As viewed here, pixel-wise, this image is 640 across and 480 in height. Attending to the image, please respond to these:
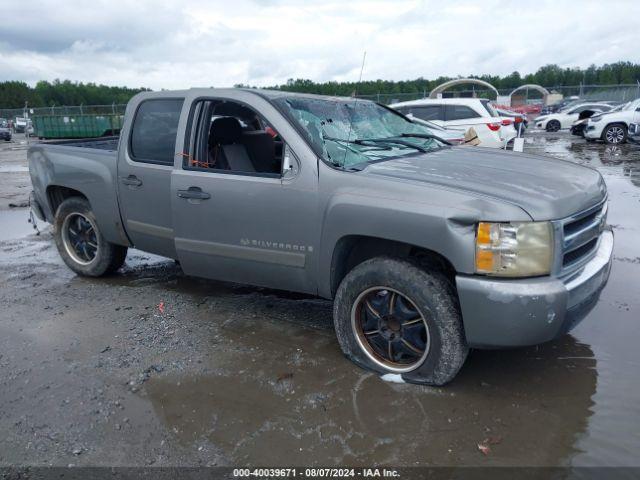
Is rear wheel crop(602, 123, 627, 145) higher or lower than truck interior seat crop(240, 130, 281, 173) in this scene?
lower

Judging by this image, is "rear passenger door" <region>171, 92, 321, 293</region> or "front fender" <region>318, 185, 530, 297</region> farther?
"rear passenger door" <region>171, 92, 321, 293</region>

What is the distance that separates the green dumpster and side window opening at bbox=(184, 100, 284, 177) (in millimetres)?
23729

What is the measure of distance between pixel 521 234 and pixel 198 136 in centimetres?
255

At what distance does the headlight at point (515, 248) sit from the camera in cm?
285

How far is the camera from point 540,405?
3088 millimetres

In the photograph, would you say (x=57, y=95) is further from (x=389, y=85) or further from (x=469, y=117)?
(x=469, y=117)

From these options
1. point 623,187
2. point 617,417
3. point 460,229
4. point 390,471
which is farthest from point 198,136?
point 623,187

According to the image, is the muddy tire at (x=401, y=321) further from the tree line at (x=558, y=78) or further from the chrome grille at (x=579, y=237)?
the tree line at (x=558, y=78)

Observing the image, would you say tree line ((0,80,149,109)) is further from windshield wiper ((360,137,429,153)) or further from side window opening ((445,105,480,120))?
windshield wiper ((360,137,429,153))

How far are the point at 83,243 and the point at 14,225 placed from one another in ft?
11.8

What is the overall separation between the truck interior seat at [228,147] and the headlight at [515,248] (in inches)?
83.1

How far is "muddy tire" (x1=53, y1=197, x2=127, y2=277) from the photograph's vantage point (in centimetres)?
525

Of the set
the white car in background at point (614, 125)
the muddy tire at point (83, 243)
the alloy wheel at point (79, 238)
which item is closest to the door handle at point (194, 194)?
the muddy tire at point (83, 243)

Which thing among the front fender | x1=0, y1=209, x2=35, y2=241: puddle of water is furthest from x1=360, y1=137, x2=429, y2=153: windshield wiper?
x1=0, y1=209, x2=35, y2=241: puddle of water
